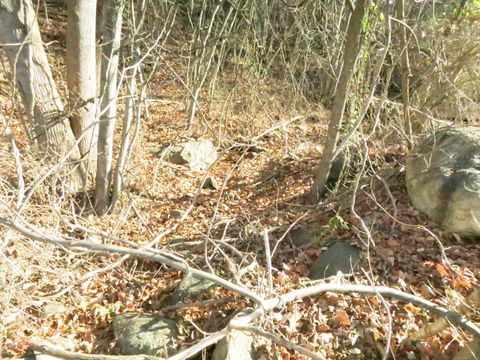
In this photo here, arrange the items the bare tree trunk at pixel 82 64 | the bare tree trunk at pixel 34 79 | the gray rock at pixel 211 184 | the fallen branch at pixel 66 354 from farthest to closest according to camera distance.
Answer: the gray rock at pixel 211 184, the bare tree trunk at pixel 82 64, the bare tree trunk at pixel 34 79, the fallen branch at pixel 66 354

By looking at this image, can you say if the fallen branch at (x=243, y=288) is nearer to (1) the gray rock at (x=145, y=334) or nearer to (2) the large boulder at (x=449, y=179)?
(1) the gray rock at (x=145, y=334)

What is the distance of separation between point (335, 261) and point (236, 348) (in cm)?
153

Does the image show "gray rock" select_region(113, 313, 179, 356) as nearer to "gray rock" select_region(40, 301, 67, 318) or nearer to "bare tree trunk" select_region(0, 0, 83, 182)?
"gray rock" select_region(40, 301, 67, 318)

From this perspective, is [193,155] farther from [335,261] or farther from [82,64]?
[335,261]

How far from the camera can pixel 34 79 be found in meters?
5.11

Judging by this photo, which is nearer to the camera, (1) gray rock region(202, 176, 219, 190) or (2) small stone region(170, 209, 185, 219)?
(2) small stone region(170, 209, 185, 219)

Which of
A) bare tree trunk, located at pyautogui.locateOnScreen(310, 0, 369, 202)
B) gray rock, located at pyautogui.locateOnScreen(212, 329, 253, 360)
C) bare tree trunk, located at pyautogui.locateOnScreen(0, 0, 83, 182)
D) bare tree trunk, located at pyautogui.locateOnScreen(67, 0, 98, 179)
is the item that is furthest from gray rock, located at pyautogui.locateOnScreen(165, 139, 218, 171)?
gray rock, located at pyautogui.locateOnScreen(212, 329, 253, 360)

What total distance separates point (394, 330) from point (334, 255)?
1034 millimetres

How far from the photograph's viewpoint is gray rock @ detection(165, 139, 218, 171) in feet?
24.6

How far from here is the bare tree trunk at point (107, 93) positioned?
489 cm

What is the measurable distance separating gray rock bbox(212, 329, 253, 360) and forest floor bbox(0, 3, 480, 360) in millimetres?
176

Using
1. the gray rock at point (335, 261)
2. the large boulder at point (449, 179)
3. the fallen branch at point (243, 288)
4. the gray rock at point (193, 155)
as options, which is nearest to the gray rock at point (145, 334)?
the fallen branch at point (243, 288)

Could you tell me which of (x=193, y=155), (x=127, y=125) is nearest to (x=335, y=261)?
(x=127, y=125)

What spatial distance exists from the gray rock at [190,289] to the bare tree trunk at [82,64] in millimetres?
2005
